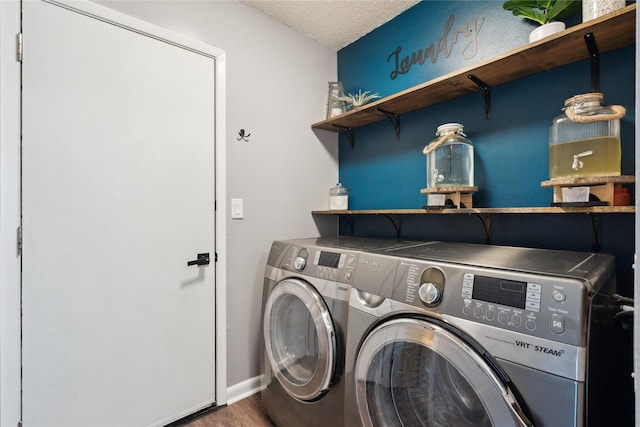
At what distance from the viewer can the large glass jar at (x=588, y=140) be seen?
111 cm

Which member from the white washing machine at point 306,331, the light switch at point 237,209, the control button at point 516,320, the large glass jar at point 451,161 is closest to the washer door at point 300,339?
the white washing machine at point 306,331

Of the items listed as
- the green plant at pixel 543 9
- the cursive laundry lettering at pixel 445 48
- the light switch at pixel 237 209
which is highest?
the cursive laundry lettering at pixel 445 48

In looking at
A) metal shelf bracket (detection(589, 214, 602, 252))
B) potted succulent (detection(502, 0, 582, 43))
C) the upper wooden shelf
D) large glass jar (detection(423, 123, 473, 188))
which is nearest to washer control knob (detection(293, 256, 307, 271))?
large glass jar (detection(423, 123, 473, 188))

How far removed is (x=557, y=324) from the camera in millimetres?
720

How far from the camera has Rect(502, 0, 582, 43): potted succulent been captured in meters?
1.24

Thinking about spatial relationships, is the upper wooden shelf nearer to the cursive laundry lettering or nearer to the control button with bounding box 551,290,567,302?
the cursive laundry lettering

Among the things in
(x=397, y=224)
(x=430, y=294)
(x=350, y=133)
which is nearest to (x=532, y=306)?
(x=430, y=294)

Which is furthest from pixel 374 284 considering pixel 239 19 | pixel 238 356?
pixel 239 19

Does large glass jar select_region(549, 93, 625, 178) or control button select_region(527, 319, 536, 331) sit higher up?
large glass jar select_region(549, 93, 625, 178)

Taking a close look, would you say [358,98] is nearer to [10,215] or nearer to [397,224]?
[397,224]

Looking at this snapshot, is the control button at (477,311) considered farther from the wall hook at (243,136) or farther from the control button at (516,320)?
the wall hook at (243,136)

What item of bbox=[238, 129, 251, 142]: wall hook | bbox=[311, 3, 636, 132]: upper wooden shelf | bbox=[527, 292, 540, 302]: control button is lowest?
bbox=[527, 292, 540, 302]: control button

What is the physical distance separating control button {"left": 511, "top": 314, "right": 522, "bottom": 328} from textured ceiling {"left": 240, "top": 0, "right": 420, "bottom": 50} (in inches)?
75.6

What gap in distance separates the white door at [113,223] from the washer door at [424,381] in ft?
3.60
